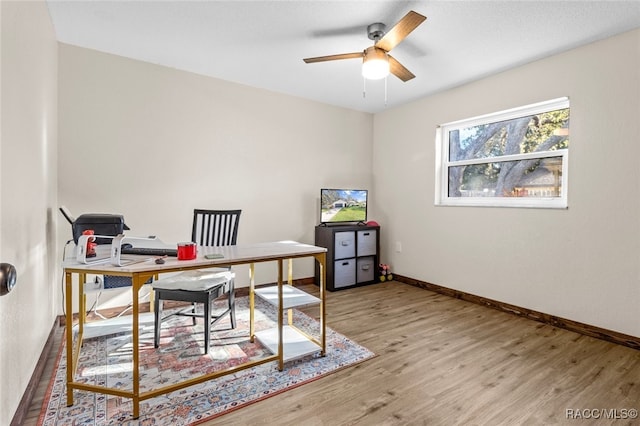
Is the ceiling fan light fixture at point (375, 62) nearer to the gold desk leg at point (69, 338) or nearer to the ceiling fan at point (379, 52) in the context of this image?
the ceiling fan at point (379, 52)

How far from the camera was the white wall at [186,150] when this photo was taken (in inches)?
108

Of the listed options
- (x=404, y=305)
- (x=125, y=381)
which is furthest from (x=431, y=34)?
(x=125, y=381)

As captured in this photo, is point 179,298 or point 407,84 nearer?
point 179,298

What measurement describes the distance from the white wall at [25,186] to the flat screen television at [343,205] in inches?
106

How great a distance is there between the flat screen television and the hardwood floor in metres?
1.52

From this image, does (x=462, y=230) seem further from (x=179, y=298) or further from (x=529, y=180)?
(x=179, y=298)

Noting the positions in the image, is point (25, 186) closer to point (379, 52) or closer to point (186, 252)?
point (186, 252)

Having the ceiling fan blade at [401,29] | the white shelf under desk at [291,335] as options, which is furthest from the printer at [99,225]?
the ceiling fan blade at [401,29]

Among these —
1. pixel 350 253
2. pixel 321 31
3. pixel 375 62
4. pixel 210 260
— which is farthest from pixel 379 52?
pixel 350 253

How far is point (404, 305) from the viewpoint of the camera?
3.30 m

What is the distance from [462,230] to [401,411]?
94.8 inches

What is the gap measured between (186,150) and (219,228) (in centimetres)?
103

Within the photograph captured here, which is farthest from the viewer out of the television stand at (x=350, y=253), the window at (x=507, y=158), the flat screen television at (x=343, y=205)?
the flat screen television at (x=343, y=205)

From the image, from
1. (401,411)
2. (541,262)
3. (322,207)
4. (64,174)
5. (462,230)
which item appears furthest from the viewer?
(322,207)
